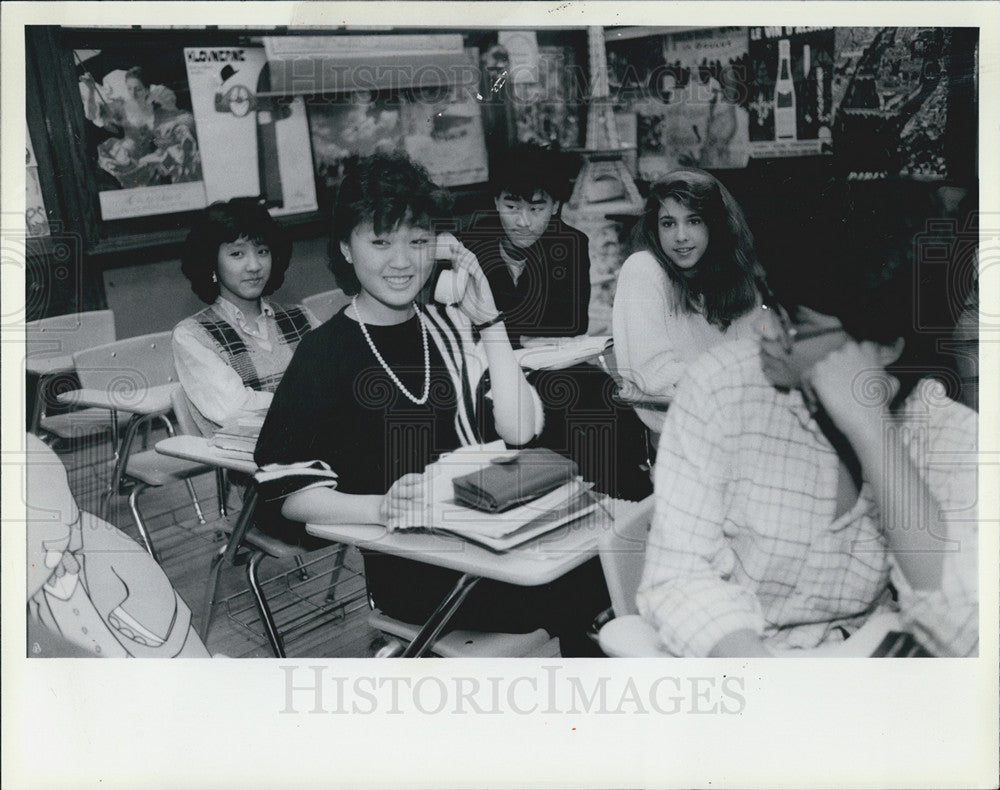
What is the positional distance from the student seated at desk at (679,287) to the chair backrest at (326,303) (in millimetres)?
728

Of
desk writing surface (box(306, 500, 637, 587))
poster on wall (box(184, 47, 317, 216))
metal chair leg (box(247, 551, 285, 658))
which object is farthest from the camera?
metal chair leg (box(247, 551, 285, 658))

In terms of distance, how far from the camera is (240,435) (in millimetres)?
2727

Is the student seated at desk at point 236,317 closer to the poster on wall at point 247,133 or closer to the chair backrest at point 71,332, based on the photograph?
the poster on wall at point 247,133

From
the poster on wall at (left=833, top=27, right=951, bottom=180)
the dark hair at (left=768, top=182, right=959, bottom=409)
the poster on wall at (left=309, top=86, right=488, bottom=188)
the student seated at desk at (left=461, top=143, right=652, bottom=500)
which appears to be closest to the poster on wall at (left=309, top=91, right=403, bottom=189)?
the poster on wall at (left=309, top=86, right=488, bottom=188)

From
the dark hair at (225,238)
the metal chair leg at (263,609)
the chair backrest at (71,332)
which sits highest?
the dark hair at (225,238)

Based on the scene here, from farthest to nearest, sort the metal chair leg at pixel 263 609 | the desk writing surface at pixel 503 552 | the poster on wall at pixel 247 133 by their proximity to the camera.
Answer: the metal chair leg at pixel 263 609, the poster on wall at pixel 247 133, the desk writing surface at pixel 503 552

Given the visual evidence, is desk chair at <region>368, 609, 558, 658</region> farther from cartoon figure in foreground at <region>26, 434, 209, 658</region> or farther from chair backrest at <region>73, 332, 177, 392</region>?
chair backrest at <region>73, 332, 177, 392</region>

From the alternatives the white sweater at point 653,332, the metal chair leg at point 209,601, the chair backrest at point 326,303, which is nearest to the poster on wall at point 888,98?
the white sweater at point 653,332

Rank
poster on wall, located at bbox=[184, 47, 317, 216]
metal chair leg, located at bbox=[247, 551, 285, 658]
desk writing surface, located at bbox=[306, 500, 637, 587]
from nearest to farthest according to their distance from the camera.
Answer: desk writing surface, located at bbox=[306, 500, 637, 587] < poster on wall, located at bbox=[184, 47, 317, 216] < metal chair leg, located at bbox=[247, 551, 285, 658]

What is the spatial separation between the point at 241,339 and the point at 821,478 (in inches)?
61.5

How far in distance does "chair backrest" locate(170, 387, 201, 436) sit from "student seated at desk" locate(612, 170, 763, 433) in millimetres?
1155

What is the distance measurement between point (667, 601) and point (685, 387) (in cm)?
55

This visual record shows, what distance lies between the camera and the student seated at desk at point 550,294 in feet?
8.92

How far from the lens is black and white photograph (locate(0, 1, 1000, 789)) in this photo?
2666mm
